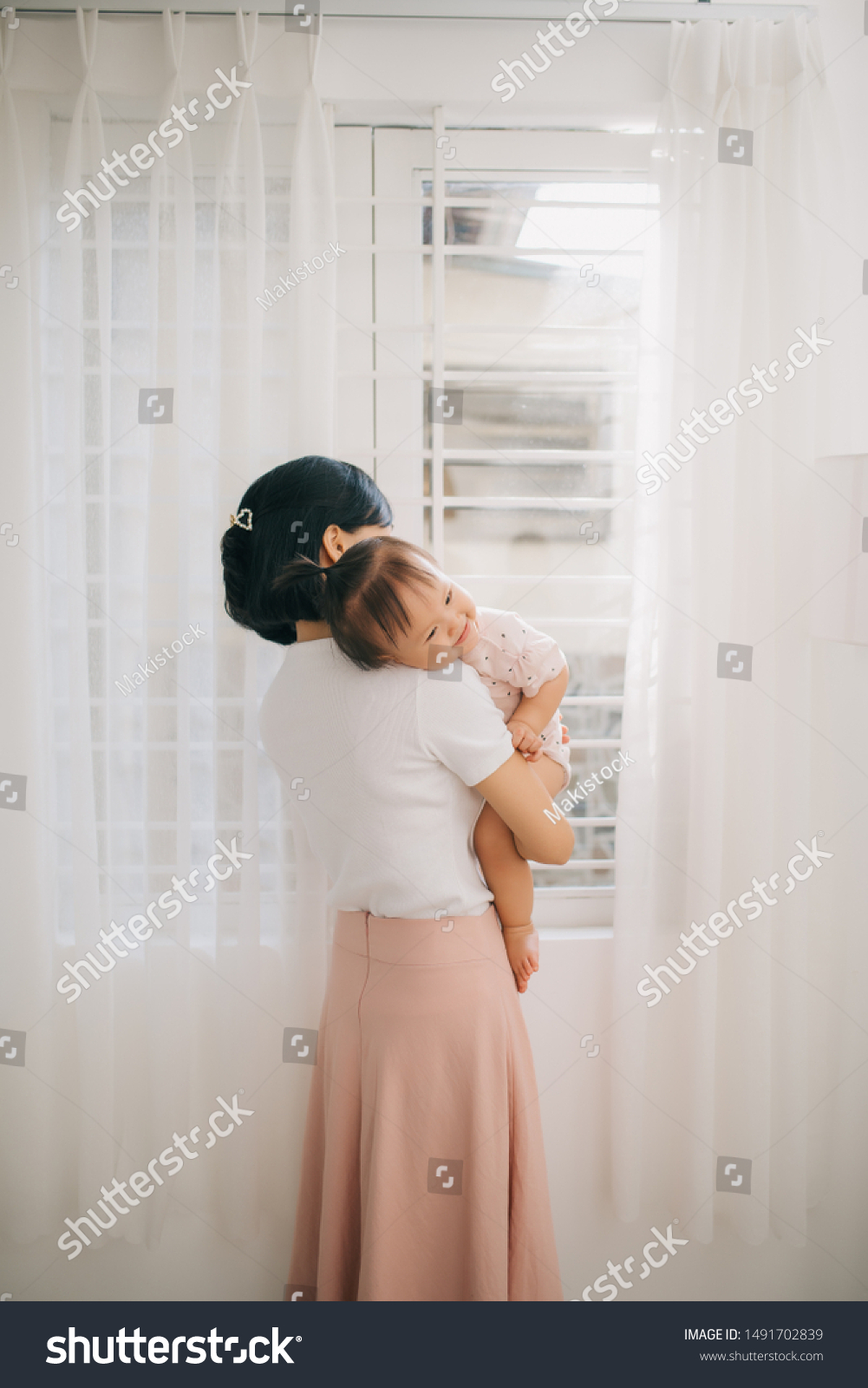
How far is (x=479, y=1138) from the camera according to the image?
4.02 feet

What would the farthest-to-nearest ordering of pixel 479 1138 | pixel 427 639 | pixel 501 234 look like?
pixel 501 234, pixel 479 1138, pixel 427 639

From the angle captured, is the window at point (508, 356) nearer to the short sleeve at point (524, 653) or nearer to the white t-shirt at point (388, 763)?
the short sleeve at point (524, 653)

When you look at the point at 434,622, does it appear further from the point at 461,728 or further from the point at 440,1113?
the point at 440,1113

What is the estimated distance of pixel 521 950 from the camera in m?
1.33

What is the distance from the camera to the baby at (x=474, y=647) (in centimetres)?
108

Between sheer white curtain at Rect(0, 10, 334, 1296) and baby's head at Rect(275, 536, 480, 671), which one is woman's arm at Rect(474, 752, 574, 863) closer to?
baby's head at Rect(275, 536, 480, 671)

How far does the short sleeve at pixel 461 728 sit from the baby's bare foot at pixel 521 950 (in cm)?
31

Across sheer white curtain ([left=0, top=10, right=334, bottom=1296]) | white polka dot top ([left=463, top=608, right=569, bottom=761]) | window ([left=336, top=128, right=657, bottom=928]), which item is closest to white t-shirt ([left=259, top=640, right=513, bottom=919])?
white polka dot top ([left=463, top=608, right=569, bottom=761])

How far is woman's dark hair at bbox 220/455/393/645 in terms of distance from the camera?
47.9 inches

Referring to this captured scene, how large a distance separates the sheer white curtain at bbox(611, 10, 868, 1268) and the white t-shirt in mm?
542

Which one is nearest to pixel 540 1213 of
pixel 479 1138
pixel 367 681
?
pixel 479 1138

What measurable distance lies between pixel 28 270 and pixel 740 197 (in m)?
1.30

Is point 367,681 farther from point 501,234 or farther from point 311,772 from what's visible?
point 501,234

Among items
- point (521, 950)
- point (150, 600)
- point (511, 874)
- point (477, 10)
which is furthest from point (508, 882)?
point (477, 10)
